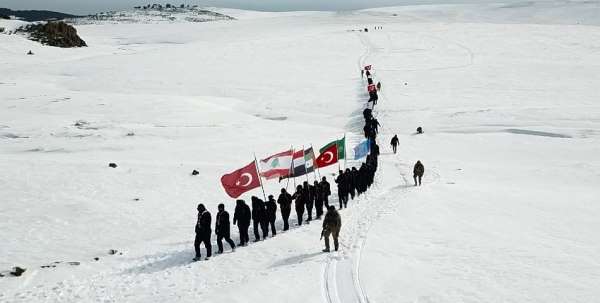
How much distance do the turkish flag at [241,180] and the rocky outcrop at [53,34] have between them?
57619 millimetres

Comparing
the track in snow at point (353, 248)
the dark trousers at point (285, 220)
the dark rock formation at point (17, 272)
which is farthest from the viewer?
the dark trousers at point (285, 220)

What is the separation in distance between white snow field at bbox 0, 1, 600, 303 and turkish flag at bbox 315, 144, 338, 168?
1.66 m

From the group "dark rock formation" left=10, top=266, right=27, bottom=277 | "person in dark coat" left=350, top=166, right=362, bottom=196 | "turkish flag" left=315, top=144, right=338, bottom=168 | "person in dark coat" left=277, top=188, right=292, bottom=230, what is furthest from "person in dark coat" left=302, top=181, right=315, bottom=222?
"dark rock formation" left=10, top=266, right=27, bottom=277

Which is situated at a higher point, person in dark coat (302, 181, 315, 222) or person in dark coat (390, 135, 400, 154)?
person in dark coat (302, 181, 315, 222)

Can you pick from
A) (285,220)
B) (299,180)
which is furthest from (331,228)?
(299,180)

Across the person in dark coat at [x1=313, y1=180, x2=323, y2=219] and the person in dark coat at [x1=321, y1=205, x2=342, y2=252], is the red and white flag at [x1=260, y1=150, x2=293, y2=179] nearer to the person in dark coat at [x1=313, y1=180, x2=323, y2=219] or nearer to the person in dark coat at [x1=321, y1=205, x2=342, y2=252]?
the person in dark coat at [x1=313, y1=180, x2=323, y2=219]

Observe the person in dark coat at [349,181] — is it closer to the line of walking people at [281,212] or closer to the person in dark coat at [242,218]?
the line of walking people at [281,212]

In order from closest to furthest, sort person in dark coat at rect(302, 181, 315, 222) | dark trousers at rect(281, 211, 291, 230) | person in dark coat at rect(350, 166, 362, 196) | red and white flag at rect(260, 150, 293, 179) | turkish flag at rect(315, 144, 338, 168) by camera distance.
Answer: red and white flag at rect(260, 150, 293, 179) → dark trousers at rect(281, 211, 291, 230) → person in dark coat at rect(302, 181, 315, 222) → turkish flag at rect(315, 144, 338, 168) → person in dark coat at rect(350, 166, 362, 196)

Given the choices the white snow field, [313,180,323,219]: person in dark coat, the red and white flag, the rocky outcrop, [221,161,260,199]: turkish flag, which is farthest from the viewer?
the rocky outcrop

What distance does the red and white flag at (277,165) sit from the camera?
14.8 metres

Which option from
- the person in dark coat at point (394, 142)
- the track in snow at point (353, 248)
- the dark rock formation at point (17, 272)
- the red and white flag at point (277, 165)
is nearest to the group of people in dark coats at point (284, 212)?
the track in snow at point (353, 248)

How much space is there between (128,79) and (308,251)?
36.6 meters

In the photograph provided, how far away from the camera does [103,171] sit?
771 inches

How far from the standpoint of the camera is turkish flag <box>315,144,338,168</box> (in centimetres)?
1752
